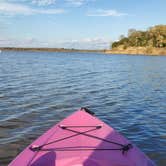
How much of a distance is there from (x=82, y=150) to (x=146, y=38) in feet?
431

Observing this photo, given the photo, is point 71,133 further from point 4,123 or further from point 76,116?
point 4,123

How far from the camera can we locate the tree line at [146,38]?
12631 cm

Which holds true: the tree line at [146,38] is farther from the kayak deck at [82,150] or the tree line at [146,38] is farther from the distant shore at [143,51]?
the kayak deck at [82,150]

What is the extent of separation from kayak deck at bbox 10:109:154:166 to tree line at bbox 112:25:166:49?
122281 millimetres

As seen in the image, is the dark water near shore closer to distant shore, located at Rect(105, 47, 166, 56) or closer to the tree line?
distant shore, located at Rect(105, 47, 166, 56)

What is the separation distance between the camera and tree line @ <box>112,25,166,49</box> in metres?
126

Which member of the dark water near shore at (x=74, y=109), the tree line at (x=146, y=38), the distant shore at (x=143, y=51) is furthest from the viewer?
the tree line at (x=146, y=38)

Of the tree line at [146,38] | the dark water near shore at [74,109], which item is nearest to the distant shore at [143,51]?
the tree line at [146,38]

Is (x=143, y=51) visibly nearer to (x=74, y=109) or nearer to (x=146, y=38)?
(x=146, y=38)

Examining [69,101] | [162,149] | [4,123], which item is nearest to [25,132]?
[4,123]

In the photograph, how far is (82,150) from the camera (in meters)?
6.25

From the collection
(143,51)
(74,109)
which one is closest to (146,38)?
(143,51)

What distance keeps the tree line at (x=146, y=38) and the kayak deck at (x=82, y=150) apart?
122m

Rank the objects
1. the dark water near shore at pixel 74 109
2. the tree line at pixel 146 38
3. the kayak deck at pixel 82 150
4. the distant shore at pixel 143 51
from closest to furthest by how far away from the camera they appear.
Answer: the kayak deck at pixel 82 150, the dark water near shore at pixel 74 109, the distant shore at pixel 143 51, the tree line at pixel 146 38
